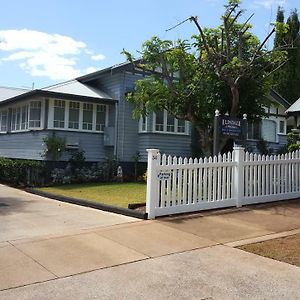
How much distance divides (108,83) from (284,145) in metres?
9.89

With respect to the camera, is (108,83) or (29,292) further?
(108,83)

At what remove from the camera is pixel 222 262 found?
637 centimetres

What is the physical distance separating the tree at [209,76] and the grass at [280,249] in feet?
21.3

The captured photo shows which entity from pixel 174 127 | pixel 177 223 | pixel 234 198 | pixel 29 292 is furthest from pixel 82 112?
pixel 29 292

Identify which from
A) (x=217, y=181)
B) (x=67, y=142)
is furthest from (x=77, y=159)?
(x=217, y=181)

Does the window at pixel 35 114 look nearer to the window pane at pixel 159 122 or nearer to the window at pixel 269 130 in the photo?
the window pane at pixel 159 122

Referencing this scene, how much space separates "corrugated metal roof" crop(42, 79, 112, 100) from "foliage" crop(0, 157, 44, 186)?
3130 millimetres


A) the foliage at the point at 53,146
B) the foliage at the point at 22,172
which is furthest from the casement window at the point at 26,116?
the foliage at the point at 22,172

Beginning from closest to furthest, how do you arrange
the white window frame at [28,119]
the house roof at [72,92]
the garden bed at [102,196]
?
the garden bed at [102,196] < the house roof at [72,92] < the white window frame at [28,119]

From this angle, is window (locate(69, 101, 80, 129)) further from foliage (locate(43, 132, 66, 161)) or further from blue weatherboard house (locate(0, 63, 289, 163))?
foliage (locate(43, 132, 66, 161))

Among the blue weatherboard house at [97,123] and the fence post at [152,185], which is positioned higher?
the blue weatherboard house at [97,123]

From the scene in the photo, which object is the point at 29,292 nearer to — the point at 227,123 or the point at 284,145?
the point at 227,123

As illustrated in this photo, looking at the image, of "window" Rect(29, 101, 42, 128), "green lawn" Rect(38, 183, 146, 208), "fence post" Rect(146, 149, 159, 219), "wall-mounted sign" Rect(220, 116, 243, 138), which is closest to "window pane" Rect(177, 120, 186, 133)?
"green lawn" Rect(38, 183, 146, 208)

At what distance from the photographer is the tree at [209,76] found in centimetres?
1370
